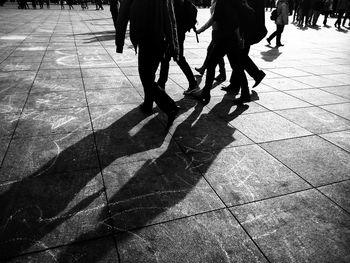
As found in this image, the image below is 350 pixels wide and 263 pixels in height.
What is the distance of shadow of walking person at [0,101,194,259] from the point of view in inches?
92.0

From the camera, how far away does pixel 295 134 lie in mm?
4180

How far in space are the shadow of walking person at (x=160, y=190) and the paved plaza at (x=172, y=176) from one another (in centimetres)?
1

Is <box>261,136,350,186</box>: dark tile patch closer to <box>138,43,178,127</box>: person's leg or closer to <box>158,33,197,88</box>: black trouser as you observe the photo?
<box>138,43,178,127</box>: person's leg

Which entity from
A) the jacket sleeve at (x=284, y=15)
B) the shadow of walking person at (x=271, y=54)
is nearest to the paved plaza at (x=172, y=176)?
the shadow of walking person at (x=271, y=54)

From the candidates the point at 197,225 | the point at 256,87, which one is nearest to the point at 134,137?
the point at 197,225

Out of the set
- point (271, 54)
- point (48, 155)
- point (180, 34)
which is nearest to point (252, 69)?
point (180, 34)

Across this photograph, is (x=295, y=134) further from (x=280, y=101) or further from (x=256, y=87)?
(x=256, y=87)

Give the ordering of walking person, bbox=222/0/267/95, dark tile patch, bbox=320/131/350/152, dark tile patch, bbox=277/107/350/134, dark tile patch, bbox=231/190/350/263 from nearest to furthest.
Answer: dark tile patch, bbox=231/190/350/263
dark tile patch, bbox=320/131/350/152
dark tile patch, bbox=277/107/350/134
walking person, bbox=222/0/267/95

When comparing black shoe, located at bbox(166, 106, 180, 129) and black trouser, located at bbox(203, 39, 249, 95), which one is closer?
black shoe, located at bbox(166, 106, 180, 129)

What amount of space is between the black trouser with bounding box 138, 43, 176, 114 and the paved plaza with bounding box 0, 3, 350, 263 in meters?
0.35

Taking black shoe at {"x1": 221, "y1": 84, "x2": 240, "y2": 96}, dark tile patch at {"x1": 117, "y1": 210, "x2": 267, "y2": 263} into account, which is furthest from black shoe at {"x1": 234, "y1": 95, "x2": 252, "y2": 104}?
dark tile patch at {"x1": 117, "y1": 210, "x2": 267, "y2": 263}

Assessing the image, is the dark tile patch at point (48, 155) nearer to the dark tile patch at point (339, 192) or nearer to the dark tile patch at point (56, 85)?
the dark tile patch at point (56, 85)

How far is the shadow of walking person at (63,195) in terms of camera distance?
2.34 meters

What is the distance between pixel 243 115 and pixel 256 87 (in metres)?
1.77
